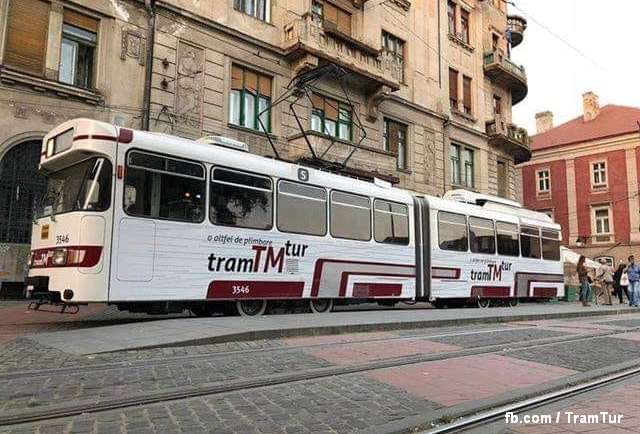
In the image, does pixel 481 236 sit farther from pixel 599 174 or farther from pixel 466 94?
pixel 599 174

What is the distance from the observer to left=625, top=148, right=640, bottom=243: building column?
45.0 m

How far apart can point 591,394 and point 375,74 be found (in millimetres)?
19577

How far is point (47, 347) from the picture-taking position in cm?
734

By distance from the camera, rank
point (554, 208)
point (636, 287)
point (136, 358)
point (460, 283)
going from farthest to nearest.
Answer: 1. point (554, 208)
2. point (636, 287)
3. point (460, 283)
4. point (136, 358)

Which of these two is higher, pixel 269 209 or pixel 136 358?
pixel 269 209

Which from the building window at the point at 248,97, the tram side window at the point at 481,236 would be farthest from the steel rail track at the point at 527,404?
the building window at the point at 248,97

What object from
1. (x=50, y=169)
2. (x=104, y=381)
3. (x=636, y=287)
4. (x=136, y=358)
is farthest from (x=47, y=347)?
(x=636, y=287)

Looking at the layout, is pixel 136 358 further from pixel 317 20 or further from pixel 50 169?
pixel 317 20

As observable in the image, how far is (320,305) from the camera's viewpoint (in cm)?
1304

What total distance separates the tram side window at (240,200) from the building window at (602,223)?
43415 mm

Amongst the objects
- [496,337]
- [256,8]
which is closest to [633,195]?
[256,8]

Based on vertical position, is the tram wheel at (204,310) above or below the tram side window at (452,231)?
below

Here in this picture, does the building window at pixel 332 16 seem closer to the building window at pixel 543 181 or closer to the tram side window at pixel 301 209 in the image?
the tram side window at pixel 301 209

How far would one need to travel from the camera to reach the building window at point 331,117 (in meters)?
Result: 22.9
